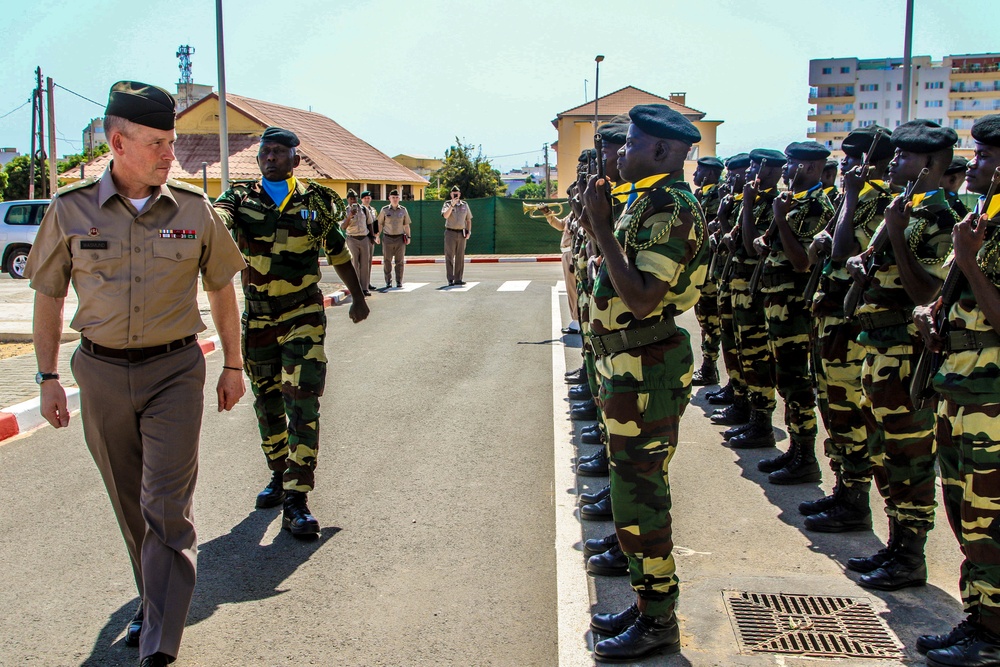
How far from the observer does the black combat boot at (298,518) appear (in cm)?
496

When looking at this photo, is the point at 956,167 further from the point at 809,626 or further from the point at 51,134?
the point at 51,134

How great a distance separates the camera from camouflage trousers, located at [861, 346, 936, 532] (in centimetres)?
435

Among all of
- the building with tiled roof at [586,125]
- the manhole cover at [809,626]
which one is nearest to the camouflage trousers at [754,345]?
the manhole cover at [809,626]

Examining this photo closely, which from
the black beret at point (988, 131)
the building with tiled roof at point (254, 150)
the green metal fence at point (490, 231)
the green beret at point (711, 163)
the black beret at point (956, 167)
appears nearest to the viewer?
the black beret at point (988, 131)

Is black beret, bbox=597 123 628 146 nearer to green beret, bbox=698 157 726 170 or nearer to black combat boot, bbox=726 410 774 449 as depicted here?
black combat boot, bbox=726 410 774 449

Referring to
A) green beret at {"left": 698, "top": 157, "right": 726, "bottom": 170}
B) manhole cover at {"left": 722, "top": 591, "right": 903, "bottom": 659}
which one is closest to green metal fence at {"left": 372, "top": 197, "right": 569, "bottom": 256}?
green beret at {"left": 698, "top": 157, "right": 726, "bottom": 170}

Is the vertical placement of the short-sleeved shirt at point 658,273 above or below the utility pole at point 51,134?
below

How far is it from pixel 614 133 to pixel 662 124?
1.56 m

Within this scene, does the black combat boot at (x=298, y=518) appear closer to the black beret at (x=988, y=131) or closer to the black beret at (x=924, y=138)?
the black beret at (x=924, y=138)

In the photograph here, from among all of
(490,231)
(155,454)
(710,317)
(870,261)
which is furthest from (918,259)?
(490,231)

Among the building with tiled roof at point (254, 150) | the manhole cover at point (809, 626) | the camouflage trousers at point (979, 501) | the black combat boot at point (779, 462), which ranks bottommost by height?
the manhole cover at point (809, 626)

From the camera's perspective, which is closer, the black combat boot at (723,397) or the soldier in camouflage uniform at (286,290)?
the soldier in camouflage uniform at (286,290)

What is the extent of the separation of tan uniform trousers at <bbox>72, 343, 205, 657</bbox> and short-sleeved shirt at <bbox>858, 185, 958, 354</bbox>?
316 centimetres

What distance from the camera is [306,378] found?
5.25m
